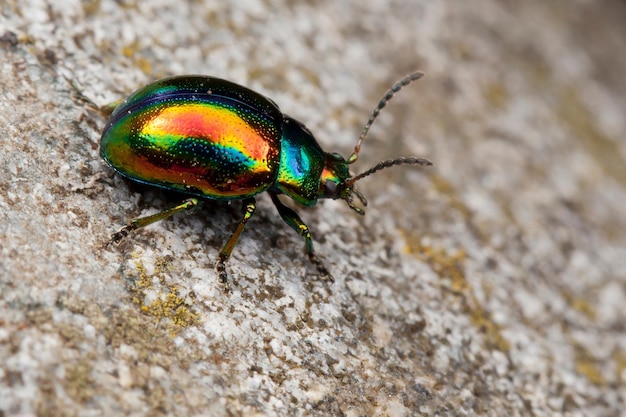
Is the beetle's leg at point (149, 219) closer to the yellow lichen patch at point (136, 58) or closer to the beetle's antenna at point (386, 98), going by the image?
the beetle's antenna at point (386, 98)

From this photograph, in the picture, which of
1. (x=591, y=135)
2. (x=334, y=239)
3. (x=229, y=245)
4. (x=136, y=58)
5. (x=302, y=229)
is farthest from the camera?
(x=591, y=135)

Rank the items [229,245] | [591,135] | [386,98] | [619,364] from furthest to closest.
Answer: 1. [591,135]
2. [619,364]
3. [386,98]
4. [229,245]

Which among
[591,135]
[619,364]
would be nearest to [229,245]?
[619,364]

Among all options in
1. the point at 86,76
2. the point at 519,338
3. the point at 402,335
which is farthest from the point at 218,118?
the point at 519,338

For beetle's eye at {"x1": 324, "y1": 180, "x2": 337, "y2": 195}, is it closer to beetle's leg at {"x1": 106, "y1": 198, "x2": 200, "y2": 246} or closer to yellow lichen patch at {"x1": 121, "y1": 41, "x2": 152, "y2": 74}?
beetle's leg at {"x1": 106, "y1": 198, "x2": 200, "y2": 246}

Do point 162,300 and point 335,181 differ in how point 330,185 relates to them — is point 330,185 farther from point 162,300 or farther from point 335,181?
point 162,300

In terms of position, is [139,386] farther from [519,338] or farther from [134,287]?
[519,338]
